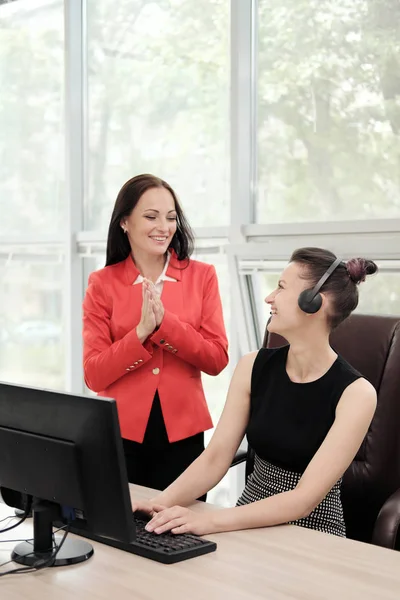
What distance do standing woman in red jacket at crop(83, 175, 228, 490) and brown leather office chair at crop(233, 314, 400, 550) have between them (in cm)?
56

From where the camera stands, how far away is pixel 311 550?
170 centimetres

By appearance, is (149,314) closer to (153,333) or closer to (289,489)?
(153,333)

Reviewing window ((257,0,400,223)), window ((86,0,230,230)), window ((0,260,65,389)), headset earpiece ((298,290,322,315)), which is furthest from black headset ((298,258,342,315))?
window ((0,260,65,389))

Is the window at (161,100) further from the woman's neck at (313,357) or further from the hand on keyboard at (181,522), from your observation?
the hand on keyboard at (181,522)

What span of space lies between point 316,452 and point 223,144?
6.37 ft

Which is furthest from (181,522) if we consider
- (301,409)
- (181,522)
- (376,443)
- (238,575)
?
(376,443)

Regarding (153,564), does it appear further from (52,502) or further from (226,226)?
(226,226)

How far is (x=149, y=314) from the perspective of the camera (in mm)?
2607

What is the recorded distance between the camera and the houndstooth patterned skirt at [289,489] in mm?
2033

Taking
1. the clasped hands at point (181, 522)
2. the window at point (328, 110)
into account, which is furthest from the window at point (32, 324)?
the clasped hands at point (181, 522)

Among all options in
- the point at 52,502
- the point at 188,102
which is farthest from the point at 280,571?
the point at 188,102

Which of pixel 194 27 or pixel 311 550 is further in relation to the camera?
pixel 194 27

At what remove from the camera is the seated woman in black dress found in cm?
197

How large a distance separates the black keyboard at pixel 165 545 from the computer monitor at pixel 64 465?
0.08 m
